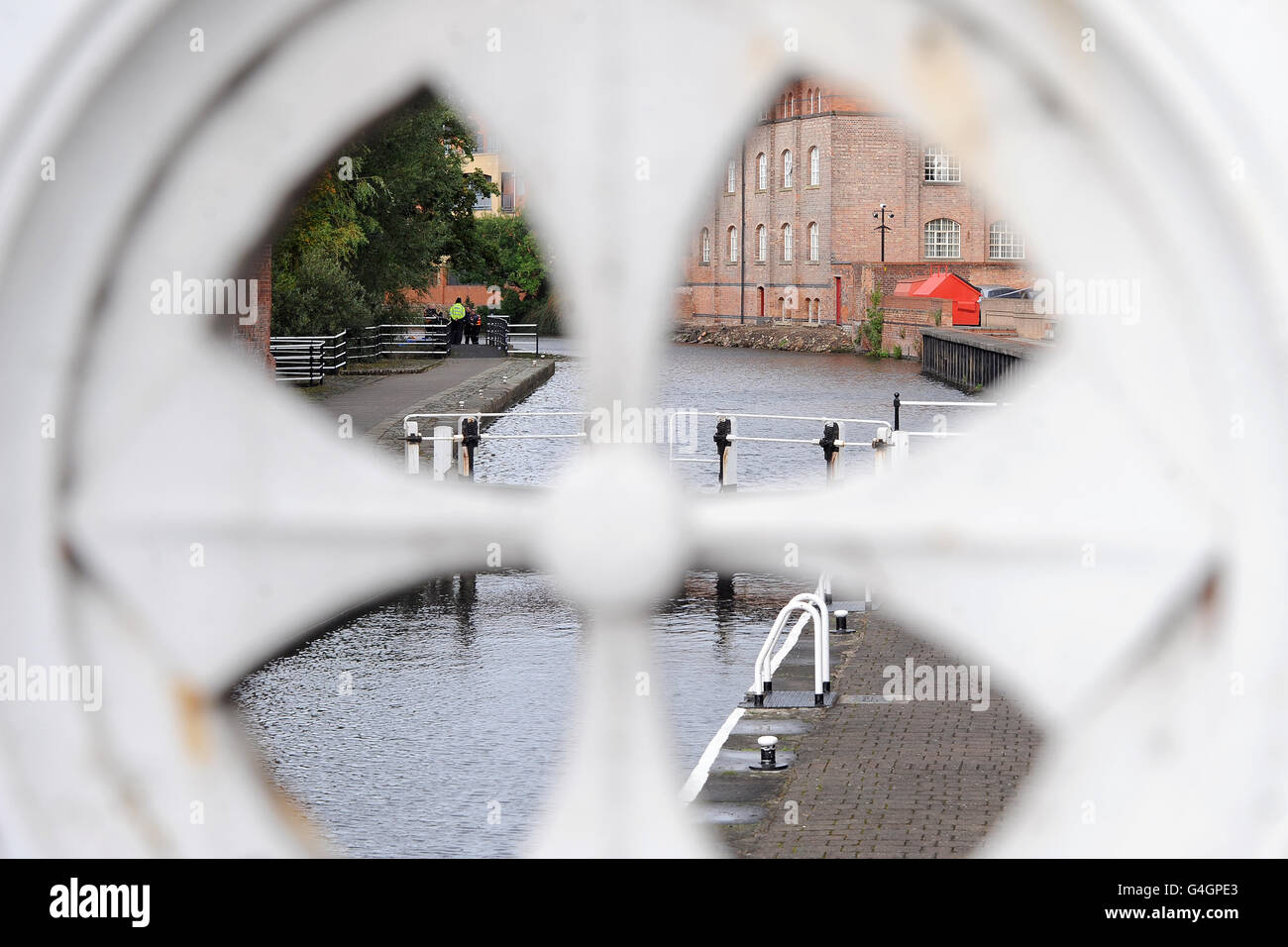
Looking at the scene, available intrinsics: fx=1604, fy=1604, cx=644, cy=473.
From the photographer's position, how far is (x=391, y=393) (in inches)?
1259

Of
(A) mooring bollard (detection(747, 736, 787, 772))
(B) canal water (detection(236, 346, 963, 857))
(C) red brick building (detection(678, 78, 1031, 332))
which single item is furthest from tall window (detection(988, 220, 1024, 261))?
(A) mooring bollard (detection(747, 736, 787, 772))

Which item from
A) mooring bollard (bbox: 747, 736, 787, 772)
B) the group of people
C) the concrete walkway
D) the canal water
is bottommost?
the canal water

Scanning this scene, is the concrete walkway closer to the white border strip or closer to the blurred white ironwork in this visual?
the white border strip

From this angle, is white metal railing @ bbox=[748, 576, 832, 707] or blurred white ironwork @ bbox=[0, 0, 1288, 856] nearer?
blurred white ironwork @ bbox=[0, 0, 1288, 856]

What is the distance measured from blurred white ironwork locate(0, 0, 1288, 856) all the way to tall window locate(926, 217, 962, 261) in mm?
69861

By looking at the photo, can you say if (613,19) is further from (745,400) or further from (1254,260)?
(745,400)

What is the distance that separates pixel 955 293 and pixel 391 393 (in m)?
33.1

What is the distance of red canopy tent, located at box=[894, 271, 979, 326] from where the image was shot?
58.0 m

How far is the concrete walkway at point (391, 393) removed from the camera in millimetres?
26859

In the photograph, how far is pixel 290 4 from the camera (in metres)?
2.09

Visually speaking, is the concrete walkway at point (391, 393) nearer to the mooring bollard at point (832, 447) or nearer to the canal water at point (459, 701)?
the canal water at point (459, 701)

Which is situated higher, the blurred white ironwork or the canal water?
the blurred white ironwork

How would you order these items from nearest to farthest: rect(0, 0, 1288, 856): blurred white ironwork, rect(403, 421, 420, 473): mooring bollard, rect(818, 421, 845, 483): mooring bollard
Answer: rect(0, 0, 1288, 856): blurred white ironwork
rect(818, 421, 845, 483): mooring bollard
rect(403, 421, 420, 473): mooring bollard

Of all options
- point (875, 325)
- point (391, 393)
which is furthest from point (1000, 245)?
point (391, 393)
